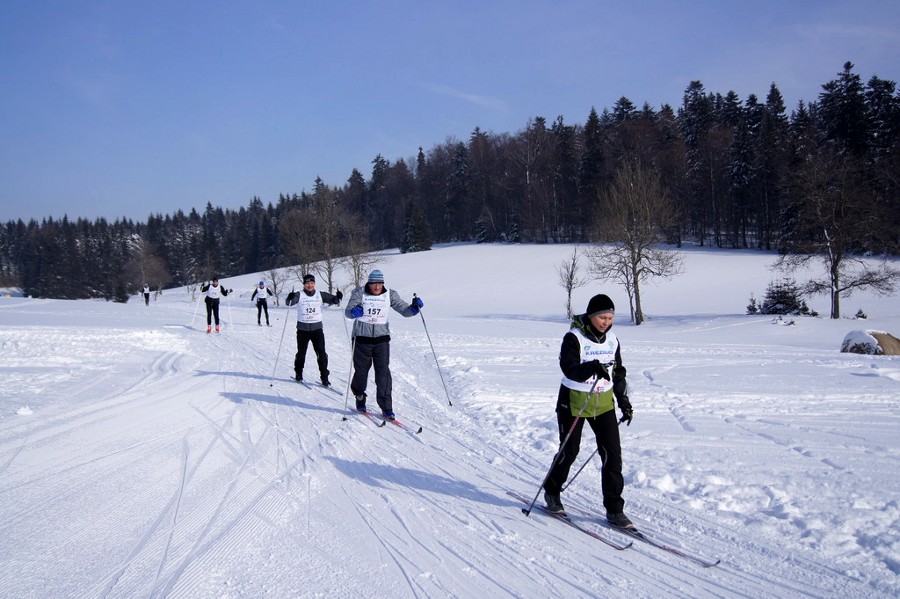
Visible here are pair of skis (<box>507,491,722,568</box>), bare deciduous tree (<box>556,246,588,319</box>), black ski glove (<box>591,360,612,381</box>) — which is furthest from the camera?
bare deciduous tree (<box>556,246,588,319</box>)

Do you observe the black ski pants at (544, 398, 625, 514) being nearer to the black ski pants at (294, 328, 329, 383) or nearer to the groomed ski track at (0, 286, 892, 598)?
the groomed ski track at (0, 286, 892, 598)

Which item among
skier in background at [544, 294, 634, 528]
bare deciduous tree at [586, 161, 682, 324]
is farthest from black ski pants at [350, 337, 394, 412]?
bare deciduous tree at [586, 161, 682, 324]

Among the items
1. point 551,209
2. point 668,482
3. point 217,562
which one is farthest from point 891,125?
point 217,562

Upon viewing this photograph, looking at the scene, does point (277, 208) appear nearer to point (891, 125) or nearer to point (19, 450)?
point (891, 125)

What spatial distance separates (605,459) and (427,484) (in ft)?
6.04

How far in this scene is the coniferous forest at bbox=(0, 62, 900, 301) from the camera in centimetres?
3091

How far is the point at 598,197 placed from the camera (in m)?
48.1

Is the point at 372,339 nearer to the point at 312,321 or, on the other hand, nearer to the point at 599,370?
the point at 312,321

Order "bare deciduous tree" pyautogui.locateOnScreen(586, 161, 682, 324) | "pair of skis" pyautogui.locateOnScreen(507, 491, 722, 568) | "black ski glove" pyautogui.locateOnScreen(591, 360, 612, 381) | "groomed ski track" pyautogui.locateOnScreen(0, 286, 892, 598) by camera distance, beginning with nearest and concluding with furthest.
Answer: "groomed ski track" pyautogui.locateOnScreen(0, 286, 892, 598)
"pair of skis" pyautogui.locateOnScreen(507, 491, 722, 568)
"black ski glove" pyautogui.locateOnScreen(591, 360, 612, 381)
"bare deciduous tree" pyautogui.locateOnScreen(586, 161, 682, 324)

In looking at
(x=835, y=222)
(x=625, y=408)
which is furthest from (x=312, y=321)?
(x=835, y=222)

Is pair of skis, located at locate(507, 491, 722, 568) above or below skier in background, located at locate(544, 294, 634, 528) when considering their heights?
below

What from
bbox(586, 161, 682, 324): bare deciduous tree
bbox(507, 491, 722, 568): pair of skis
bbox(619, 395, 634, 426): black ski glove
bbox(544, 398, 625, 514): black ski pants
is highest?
bbox(586, 161, 682, 324): bare deciduous tree

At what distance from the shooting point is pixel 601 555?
12.9ft

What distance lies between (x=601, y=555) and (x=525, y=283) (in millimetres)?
41245
